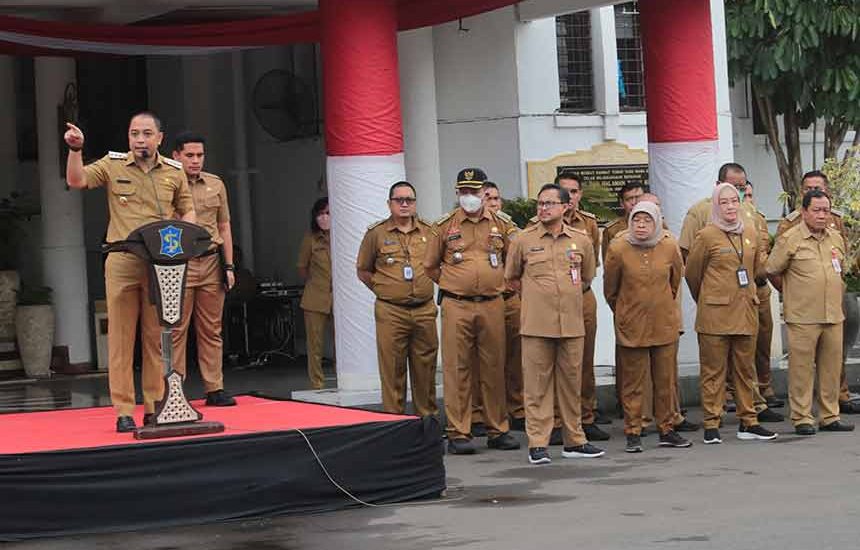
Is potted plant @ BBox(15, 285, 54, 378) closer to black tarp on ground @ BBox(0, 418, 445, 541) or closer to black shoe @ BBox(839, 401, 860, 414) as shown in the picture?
black shoe @ BBox(839, 401, 860, 414)

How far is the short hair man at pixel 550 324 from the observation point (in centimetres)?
1155

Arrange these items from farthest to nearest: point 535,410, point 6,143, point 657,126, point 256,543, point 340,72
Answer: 1. point 6,143
2. point 657,126
3. point 340,72
4. point 535,410
5. point 256,543

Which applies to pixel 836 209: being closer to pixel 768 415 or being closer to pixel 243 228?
pixel 768 415

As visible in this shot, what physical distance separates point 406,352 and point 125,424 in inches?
112

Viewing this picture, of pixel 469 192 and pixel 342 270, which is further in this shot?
pixel 342 270

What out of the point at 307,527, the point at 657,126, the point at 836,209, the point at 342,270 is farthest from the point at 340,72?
the point at 307,527


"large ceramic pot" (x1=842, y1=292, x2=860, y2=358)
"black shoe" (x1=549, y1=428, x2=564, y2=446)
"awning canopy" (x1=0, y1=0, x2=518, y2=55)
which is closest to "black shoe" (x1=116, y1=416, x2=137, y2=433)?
"black shoe" (x1=549, y1=428, x2=564, y2=446)

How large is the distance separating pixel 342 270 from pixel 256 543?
5.01 metres

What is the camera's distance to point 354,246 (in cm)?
1357

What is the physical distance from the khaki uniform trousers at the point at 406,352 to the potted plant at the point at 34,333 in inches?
248

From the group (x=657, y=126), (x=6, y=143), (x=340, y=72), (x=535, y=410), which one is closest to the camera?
(x=535, y=410)

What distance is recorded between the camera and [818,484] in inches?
396

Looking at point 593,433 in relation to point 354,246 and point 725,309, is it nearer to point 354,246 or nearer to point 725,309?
point 725,309

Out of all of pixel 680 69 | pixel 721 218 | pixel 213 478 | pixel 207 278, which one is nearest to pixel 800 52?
pixel 680 69
